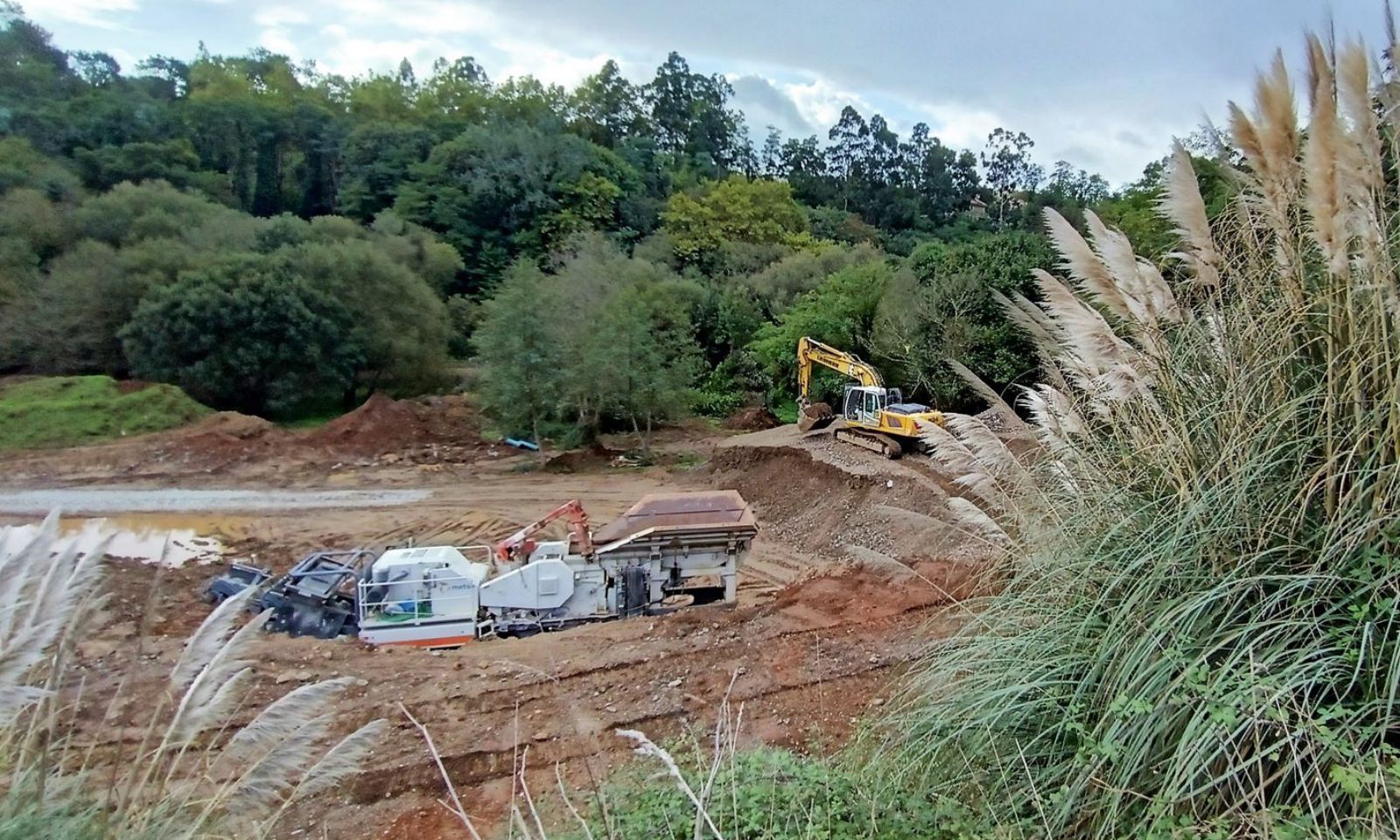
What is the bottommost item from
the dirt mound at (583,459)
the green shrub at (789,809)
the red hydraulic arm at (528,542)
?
the dirt mound at (583,459)

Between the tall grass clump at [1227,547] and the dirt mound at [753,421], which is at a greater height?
the tall grass clump at [1227,547]

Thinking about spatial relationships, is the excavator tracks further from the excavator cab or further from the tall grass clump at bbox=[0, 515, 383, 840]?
the tall grass clump at bbox=[0, 515, 383, 840]

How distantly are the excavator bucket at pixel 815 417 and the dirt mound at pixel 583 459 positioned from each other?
482 centimetres

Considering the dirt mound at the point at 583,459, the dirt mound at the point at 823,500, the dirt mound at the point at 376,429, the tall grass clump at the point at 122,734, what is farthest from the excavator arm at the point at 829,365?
the tall grass clump at the point at 122,734

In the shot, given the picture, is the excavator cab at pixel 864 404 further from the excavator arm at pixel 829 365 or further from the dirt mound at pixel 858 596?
the dirt mound at pixel 858 596

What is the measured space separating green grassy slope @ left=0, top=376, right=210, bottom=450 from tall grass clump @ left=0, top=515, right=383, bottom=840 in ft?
69.6

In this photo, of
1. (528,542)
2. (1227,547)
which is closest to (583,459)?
(528,542)

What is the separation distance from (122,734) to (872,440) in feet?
46.1

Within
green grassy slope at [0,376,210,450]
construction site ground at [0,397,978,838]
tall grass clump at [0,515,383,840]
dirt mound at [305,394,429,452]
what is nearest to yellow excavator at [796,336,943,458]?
construction site ground at [0,397,978,838]

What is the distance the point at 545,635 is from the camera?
8891mm

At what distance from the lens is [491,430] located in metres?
21.5

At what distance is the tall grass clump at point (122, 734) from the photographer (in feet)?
7.93

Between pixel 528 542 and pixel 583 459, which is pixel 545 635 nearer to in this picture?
pixel 528 542

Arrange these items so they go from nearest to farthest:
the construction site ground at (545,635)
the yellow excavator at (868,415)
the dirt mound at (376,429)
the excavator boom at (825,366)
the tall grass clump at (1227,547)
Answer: the tall grass clump at (1227,547)
the construction site ground at (545,635)
the yellow excavator at (868,415)
the excavator boom at (825,366)
the dirt mound at (376,429)
